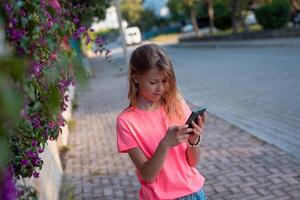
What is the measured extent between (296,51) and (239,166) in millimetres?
13446

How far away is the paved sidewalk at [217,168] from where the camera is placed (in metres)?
4.74

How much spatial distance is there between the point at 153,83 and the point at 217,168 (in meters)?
3.60

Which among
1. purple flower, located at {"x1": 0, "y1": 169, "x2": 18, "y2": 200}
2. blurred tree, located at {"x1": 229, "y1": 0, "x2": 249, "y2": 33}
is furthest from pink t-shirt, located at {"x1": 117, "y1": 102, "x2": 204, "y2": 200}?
blurred tree, located at {"x1": 229, "y1": 0, "x2": 249, "y2": 33}

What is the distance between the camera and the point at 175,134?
75.8 inches

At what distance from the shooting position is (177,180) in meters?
2.24

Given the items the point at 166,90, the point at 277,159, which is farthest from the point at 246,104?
the point at 166,90

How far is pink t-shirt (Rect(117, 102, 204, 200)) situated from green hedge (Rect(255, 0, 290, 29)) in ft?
85.5

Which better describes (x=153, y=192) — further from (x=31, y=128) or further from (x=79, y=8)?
(x=79, y=8)

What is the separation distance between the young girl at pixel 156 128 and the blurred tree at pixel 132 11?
198ft

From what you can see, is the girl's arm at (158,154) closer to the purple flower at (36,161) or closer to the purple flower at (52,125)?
the purple flower at (36,161)

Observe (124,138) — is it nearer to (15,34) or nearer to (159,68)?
(159,68)

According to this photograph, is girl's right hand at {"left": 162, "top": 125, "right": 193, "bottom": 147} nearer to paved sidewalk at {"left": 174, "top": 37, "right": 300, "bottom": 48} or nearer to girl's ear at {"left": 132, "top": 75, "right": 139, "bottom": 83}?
girl's ear at {"left": 132, "top": 75, "right": 139, "bottom": 83}

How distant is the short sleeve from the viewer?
7.11ft

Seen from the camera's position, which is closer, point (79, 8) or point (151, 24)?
point (79, 8)
